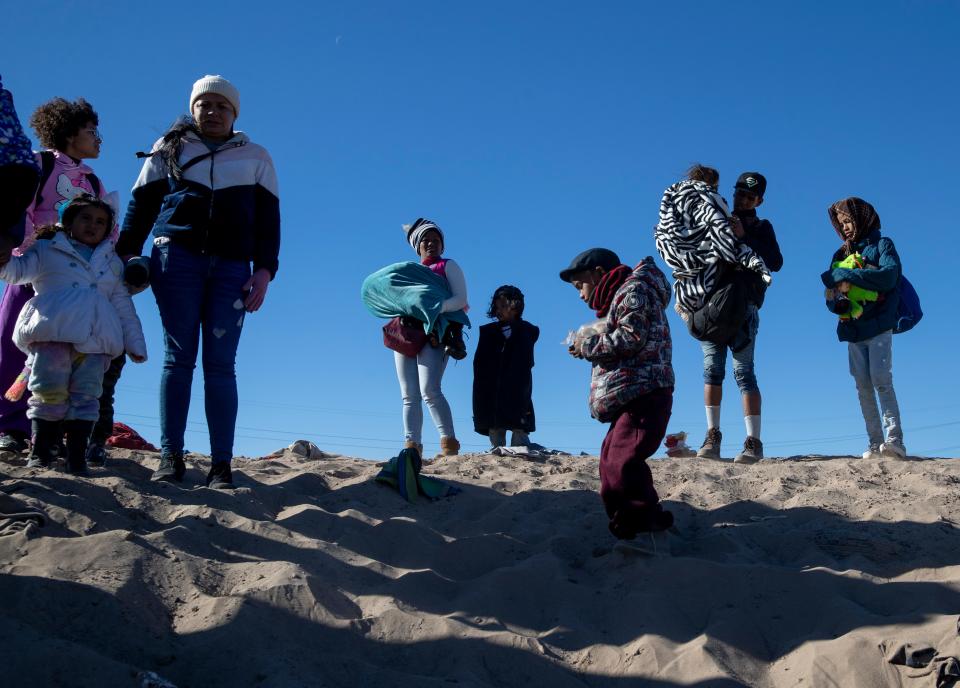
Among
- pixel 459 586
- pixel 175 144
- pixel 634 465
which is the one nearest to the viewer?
pixel 459 586

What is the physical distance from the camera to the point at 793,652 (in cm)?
335

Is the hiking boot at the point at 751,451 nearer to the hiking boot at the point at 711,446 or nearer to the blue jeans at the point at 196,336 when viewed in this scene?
the hiking boot at the point at 711,446

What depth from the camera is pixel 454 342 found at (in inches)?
265

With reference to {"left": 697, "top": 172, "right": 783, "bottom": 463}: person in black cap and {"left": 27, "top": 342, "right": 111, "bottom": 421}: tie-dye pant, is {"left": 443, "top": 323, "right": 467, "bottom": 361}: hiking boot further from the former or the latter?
{"left": 27, "top": 342, "right": 111, "bottom": 421}: tie-dye pant

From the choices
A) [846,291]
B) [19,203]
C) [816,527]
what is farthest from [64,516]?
[846,291]

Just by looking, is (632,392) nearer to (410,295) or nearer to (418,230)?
(410,295)

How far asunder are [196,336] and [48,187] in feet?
4.64

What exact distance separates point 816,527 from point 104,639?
11.0 feet

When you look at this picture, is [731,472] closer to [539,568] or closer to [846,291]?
[846,291]

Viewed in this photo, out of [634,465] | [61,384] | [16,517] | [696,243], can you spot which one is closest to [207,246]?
[61,384]

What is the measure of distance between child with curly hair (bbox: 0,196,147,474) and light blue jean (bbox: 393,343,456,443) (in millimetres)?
2145

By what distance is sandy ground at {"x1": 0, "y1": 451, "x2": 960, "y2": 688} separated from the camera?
10.1ft

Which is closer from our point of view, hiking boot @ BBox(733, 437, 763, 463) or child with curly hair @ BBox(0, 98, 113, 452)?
child with curly hair @ BBox(0, 98, 113, 452)

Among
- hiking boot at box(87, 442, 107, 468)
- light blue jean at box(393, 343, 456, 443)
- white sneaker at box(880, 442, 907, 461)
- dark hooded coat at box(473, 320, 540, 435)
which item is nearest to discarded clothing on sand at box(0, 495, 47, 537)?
hiking boot at box(87, 442, 107, 468)
